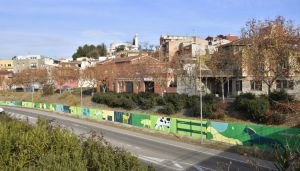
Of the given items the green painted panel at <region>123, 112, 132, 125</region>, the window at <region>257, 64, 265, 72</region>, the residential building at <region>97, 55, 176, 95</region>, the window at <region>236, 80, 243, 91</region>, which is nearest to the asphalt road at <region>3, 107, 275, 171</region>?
the green painted panel at <region>123, 112, 132, 125</region>

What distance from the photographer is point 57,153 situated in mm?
11312

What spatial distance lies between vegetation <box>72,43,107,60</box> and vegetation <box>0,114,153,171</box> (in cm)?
12121

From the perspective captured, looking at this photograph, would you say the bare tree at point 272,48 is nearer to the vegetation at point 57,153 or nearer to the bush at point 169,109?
the bush at point 169,109

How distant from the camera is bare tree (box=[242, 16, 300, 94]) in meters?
36.7

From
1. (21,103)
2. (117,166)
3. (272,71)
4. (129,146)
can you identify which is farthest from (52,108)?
(117,166)

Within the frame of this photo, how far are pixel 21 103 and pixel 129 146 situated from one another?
54.2m

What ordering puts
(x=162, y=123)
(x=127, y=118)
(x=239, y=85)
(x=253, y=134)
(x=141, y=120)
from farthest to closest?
(x=239, y=85) → (x=127, y=118) → (x=141, y=120) → (x=162, y=123) → (x=253, y=134)

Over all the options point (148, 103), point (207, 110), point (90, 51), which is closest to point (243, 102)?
point (207, 110)

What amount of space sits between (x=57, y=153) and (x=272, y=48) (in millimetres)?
31749

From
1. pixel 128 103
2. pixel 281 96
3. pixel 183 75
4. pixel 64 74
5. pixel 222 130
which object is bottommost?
pixel 222 130

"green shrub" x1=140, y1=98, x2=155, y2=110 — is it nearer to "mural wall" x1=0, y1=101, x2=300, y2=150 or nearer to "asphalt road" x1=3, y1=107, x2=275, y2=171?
"mural wall" x1=0, y1=101, x2=300, y2=150

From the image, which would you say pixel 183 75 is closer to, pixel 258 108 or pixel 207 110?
pixel 207 110

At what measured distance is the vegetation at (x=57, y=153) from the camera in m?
9.57

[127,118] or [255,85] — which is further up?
[255,85]
